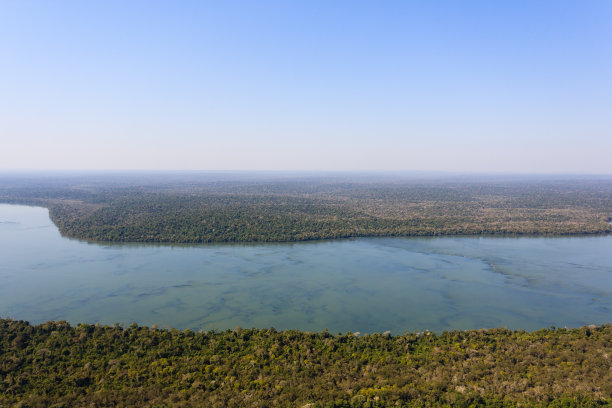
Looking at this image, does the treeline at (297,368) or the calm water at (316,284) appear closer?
the treeline at (297,368)

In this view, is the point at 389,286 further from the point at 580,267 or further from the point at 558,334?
the point at 580,267

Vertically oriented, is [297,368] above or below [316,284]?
above

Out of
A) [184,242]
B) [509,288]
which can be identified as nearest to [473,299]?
[509,288]

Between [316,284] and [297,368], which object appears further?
[316,284]

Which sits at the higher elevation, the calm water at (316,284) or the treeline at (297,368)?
the treeline at (297,368)
